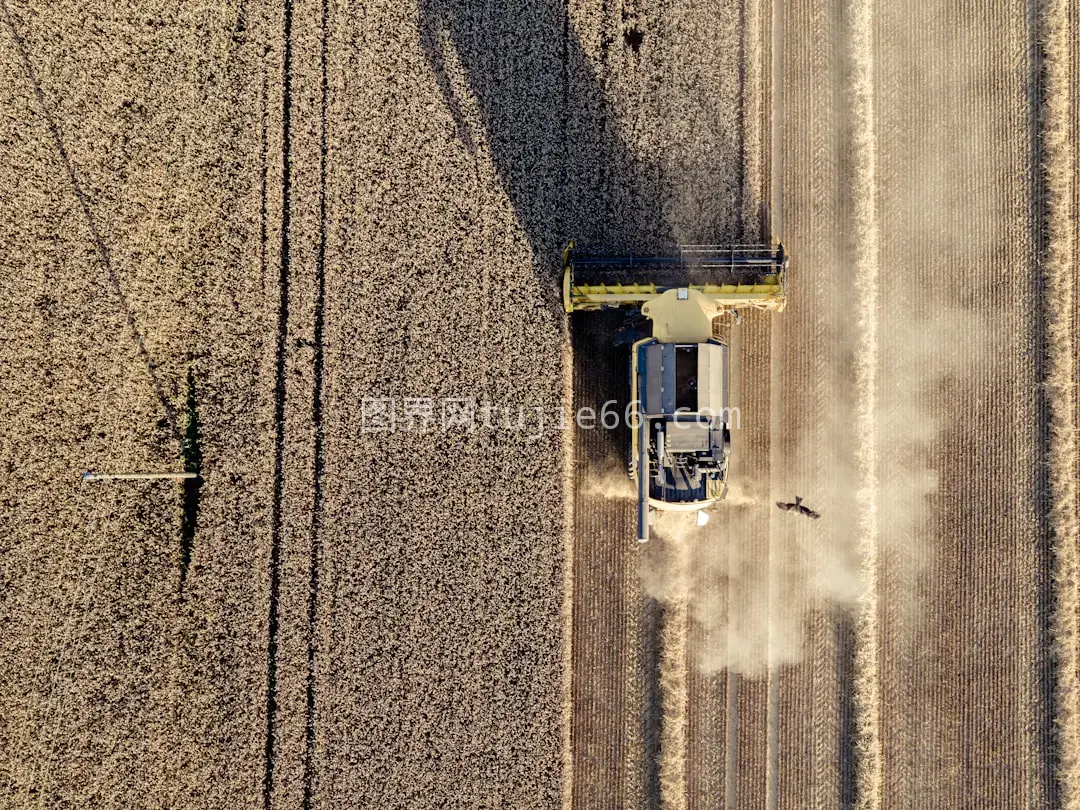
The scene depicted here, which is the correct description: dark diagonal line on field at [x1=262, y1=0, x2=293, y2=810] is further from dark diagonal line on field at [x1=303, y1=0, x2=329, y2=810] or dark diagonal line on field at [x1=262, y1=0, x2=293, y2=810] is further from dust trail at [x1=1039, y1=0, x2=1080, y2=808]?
dust trail at [x1=1039, y1=0, x2=1080, y2=808]

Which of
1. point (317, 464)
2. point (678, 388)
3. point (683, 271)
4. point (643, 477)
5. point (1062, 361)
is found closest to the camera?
point (643, 477)

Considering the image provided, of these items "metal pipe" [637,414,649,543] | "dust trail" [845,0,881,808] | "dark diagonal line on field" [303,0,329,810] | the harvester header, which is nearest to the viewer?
"metal pipe" [637,414,649,543]

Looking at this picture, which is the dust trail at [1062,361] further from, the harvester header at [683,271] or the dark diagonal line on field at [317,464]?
the dark diagonal line on field at [317,464]

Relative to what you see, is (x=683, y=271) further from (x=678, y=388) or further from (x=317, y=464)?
(x=317, y=464)

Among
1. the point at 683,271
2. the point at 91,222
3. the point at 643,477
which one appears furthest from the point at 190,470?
the point at 683,271

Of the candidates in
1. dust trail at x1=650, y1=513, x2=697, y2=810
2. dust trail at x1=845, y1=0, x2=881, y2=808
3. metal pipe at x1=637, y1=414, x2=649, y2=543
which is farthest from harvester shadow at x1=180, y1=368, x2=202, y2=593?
dust trail at x1=845, y1=0, x2=881, y2=808

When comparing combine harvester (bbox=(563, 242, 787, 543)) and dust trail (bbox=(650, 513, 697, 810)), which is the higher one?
combine harvester (bbox=(563, 242, 787, 543))

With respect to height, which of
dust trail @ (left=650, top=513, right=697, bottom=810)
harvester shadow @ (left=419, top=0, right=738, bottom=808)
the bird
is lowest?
dust trail @ (left=650, top=513, right=697, bottom=810)
